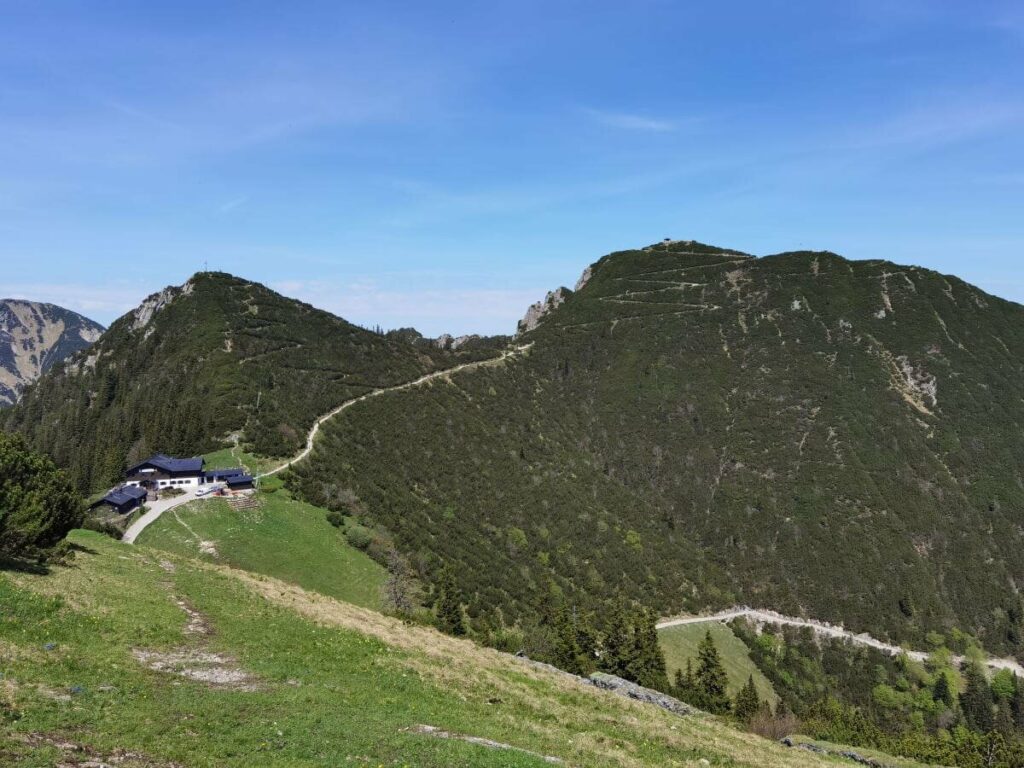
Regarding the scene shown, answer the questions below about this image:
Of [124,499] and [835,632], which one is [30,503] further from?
[835,632]

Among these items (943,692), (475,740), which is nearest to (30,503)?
(475,740)

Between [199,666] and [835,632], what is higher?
[199,666]

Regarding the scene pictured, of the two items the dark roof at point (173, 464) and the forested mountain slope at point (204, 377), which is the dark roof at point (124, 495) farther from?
the forested mountain slope at point (204, 377)

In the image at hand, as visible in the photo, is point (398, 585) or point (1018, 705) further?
point (1018, 705)

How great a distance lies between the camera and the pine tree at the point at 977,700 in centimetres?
11575

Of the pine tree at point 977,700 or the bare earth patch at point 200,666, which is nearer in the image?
the bare earth patch at point 200,666

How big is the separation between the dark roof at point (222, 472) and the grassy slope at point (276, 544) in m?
6.02

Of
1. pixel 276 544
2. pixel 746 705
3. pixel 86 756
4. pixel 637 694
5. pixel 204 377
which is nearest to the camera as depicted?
pixel 86 756

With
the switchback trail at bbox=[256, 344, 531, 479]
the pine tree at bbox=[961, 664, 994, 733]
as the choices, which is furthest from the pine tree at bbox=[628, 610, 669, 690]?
the pine tree at bbox=[961, 664, 994, 733]

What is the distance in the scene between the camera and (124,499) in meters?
65.0

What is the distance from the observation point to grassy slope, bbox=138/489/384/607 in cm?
5838

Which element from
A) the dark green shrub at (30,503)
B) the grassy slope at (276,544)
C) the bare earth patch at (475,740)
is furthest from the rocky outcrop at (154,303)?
the bare earth patch at (475,740)

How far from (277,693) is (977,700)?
147 meters

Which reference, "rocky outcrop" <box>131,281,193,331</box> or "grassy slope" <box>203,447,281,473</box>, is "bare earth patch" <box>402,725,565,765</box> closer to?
"grassy slope" <box>203,447,281,473</box>
